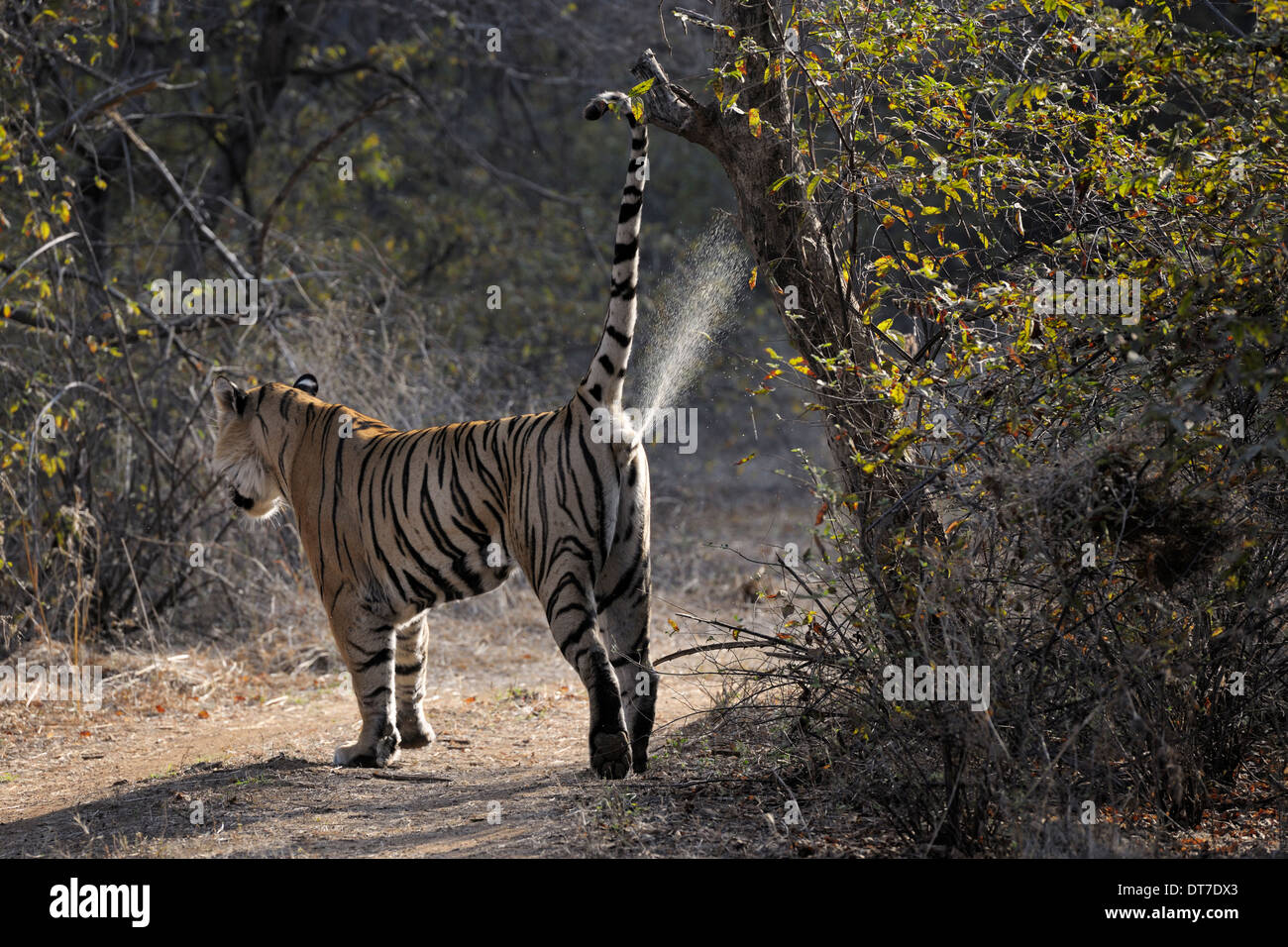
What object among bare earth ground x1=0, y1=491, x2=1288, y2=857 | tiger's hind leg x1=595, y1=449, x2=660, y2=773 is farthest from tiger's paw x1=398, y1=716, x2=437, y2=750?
tiger's hind leg x1=595, y1=449, x2=660, y2=773

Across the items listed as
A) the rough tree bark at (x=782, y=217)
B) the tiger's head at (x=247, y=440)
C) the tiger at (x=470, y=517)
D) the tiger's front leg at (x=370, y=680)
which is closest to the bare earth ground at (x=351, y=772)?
the tiger's front leg at (x=370, y=680)

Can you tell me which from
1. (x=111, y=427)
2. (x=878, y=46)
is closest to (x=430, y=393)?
(x=111, y=427)

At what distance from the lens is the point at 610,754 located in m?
5.48

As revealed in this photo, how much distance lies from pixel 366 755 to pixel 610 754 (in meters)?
1.45

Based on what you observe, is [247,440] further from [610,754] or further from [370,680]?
[610,754]

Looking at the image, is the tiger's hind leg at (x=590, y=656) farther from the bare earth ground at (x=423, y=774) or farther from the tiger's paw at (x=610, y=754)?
the bare earth ground at (x=423, y=774)

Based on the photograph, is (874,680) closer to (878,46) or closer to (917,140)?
(917,140)

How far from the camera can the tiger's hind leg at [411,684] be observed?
673 cm

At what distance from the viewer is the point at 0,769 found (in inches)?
266

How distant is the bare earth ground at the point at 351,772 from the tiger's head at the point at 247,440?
1.41m

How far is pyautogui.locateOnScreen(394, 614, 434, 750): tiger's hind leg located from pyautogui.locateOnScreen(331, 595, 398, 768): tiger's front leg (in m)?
0.41

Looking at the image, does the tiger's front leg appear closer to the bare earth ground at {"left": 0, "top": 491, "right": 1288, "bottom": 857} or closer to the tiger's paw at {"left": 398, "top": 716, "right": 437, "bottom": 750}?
the bare earth ground at {"left": 0, "top": 491, "right": 1288, "bottom": 857}

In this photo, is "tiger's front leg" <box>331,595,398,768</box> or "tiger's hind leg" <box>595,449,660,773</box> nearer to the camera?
"tiger's hind leg" <box>595,449,660,773</box>

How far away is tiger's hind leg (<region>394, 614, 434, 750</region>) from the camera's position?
673 centimetres
